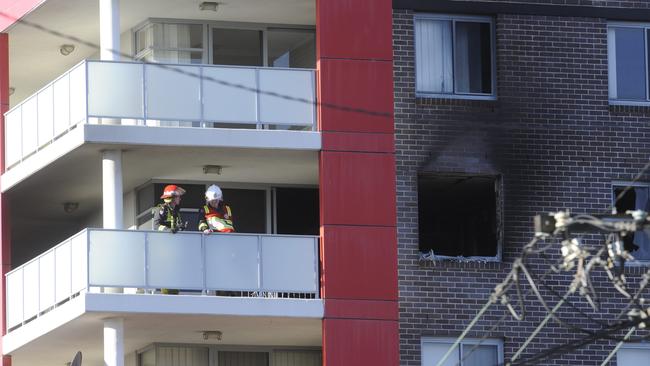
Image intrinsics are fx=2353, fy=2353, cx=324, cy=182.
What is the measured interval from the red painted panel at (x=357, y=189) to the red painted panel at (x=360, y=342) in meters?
1.62

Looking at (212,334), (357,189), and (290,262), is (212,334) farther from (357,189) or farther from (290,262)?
(357,189)

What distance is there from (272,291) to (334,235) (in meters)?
1.33

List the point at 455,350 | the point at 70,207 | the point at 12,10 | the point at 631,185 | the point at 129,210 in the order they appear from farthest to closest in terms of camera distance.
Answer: the point at 70,207 → the point at 129,210 → the point at 12,10 → the point at 631,185 → the point at 455,350

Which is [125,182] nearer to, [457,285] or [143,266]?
[143,266]

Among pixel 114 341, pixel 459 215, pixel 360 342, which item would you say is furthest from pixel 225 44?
pixel 360 342

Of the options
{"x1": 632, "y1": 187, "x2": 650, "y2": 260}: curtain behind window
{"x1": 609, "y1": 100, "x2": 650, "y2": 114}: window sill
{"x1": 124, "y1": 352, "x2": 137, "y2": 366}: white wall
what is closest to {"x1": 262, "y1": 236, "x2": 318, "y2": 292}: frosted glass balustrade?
{"x1": 124, "y1": 352, "x2": 137, "y2": 366}: white wall

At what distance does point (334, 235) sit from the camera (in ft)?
123

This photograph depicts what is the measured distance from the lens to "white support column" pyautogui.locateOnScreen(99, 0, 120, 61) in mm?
38281

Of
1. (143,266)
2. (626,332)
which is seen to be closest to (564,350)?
(626,332)

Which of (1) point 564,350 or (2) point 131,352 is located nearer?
(1) point 564,350

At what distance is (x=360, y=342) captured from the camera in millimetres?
37094

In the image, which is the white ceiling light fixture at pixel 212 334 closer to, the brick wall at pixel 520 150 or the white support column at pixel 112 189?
the white support column at pixel 112 189

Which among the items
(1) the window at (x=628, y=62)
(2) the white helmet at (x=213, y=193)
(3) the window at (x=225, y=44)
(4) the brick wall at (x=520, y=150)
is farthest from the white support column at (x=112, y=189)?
(1) the window at (x=628, y=62)

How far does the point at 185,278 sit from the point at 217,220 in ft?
3.93
